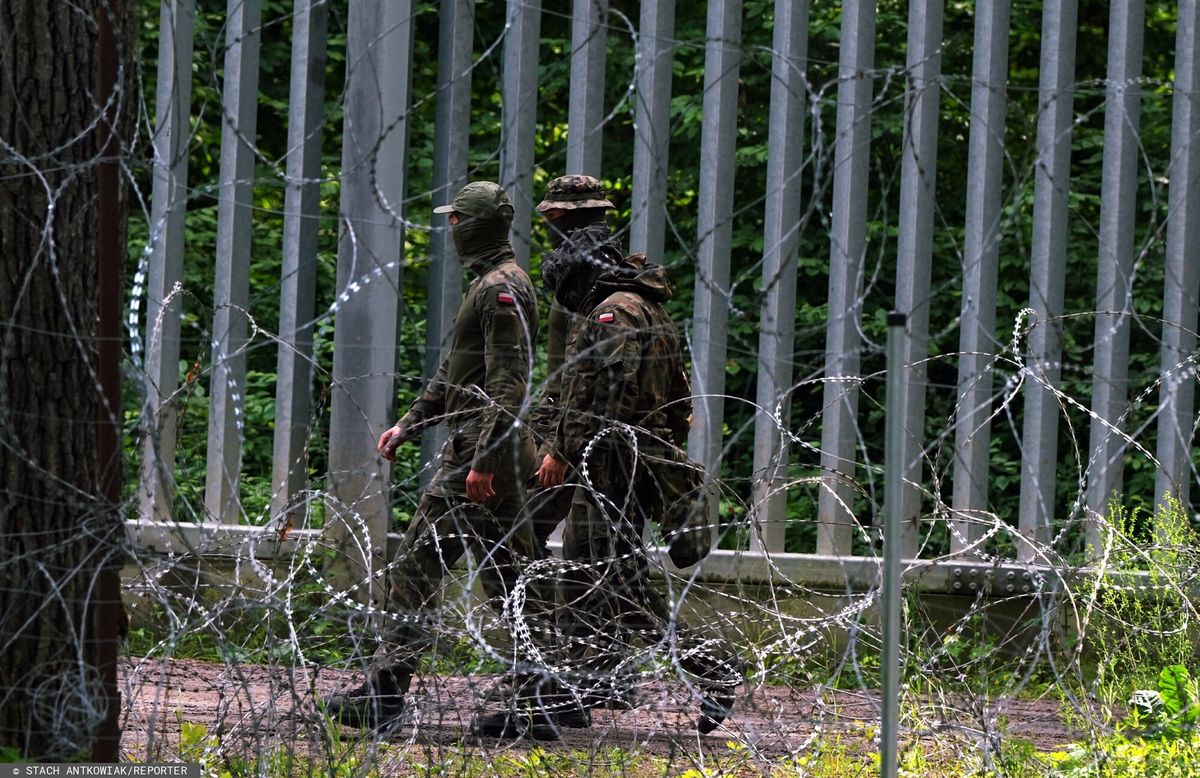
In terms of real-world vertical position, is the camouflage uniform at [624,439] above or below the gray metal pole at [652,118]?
below

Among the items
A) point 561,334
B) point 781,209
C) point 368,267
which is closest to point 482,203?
point 561,334

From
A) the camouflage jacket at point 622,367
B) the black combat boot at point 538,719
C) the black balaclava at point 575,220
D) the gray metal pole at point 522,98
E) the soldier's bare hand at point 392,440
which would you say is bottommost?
the black combat boot at point 538,719

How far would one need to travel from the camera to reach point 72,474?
358 cm

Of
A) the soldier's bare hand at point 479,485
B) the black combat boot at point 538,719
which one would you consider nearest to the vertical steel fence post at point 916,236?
the black combat boot at point 538,719

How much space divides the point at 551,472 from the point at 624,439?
27 centimetres

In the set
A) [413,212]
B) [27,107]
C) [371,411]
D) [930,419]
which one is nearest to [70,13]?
[27,107]

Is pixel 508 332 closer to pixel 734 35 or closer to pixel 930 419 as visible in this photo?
pixel 734 35

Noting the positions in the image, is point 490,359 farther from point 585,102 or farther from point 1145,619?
point 1145,619

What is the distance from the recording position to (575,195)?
509cm

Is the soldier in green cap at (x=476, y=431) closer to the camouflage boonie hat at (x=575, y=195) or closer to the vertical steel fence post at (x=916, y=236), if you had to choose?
the camouflage boonie hat at (x=575, y=195)

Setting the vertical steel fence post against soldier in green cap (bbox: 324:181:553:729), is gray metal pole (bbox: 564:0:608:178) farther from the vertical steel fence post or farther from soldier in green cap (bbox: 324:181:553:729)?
the vertical steel fence post

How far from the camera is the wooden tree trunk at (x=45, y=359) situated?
3535 mm

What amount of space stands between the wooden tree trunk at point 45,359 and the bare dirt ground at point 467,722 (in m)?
0.27

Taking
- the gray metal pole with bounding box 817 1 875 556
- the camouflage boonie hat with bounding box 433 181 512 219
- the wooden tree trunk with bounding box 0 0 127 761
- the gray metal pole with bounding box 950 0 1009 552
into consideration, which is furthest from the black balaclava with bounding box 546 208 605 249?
the wooden tree trunk with bounding box 0 0 127 761
